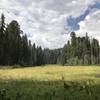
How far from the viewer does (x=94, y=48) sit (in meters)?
144

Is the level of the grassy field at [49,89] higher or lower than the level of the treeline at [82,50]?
lower

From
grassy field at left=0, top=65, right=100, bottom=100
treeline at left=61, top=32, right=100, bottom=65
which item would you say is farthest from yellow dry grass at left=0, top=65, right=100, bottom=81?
treeline at left=61, top=32, right=100, bottom=65

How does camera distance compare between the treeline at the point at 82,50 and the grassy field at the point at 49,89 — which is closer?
the grassy field at the point at 49,89

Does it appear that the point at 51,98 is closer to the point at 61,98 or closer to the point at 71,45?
the point at 61,98

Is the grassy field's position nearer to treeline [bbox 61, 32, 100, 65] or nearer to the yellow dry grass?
the yellow dry grass

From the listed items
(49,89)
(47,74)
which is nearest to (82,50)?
(47,74)

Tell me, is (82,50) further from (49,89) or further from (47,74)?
(49,89)

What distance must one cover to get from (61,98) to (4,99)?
2108 millimetres

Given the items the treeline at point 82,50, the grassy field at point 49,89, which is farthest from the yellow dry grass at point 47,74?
the treeline at point 82,50

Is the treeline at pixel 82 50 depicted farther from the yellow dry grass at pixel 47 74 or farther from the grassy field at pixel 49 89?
the grassy field at pixel 49 89

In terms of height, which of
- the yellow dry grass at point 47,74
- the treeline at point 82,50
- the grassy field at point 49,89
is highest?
the treeline at point 82,50

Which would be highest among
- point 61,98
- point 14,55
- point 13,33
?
point 13,33

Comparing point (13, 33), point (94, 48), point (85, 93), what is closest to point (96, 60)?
point (94, 48)

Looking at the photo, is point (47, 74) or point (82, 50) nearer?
point (47, 74)
